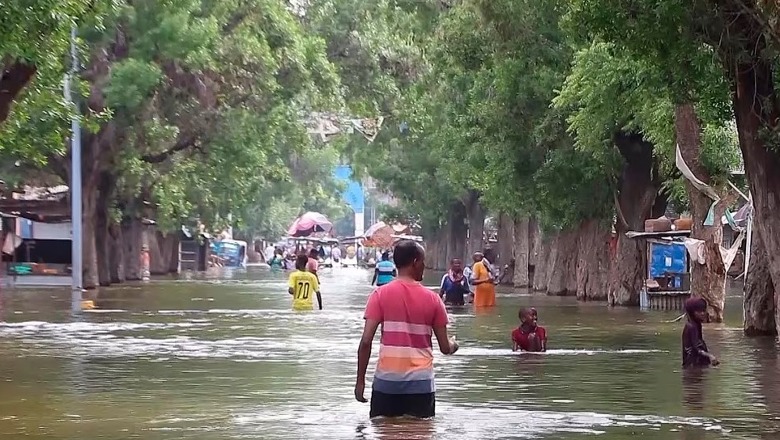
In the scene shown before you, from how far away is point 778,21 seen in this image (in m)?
15.8

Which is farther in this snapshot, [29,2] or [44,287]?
[44,287]

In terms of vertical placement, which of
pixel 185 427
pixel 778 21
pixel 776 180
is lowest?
pixel 185 427

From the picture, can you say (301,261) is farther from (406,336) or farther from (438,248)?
(438,248)

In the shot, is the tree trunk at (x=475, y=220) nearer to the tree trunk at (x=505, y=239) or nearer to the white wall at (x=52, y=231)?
the tree trunk at (x=505, y=239)

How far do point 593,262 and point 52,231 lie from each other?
62.1ft

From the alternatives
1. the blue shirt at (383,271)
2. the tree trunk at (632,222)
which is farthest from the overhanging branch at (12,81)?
the tree trunk at (632,222)

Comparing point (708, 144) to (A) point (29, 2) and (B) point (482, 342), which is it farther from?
(A) point (29, 2)

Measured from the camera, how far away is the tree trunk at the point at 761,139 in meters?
18.2

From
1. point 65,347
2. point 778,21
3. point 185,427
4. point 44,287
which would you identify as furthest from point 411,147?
point 185,427

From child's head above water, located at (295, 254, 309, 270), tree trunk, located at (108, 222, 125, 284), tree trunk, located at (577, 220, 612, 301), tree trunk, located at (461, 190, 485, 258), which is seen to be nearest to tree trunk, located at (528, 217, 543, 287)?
tree trunk, located at (577, 220, 612, 301)

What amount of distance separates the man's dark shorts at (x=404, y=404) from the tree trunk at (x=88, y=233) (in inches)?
1410

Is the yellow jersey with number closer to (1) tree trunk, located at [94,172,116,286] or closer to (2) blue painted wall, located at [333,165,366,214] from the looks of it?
(1) tree trunk, located at [94,172,116,286]

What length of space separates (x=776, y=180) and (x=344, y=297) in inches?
926

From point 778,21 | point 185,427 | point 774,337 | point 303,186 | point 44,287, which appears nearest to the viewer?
point 185,427
